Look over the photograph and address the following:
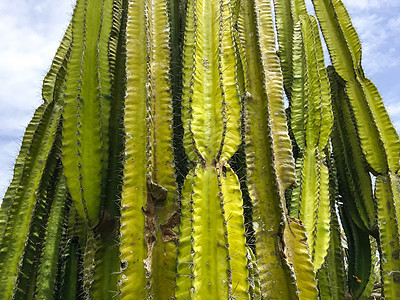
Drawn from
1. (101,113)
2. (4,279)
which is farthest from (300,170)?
(4,279)

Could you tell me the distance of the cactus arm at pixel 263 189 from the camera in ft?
6.03

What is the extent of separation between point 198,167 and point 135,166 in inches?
13.2

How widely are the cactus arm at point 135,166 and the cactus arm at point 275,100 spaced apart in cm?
78

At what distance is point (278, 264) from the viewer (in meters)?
1.87

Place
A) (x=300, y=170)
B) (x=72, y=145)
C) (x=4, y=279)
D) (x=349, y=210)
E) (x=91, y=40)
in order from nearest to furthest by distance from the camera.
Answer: (x=72, y=145)
(x=4, y=279)
(x=91, y=40)
(x=300, y=170)
(x=349, y=210)

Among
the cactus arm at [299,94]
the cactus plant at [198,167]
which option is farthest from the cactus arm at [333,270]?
the cactus arm at [299,94]

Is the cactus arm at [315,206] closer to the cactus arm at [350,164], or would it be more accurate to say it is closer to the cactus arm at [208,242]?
the cactus arm at [350,164]

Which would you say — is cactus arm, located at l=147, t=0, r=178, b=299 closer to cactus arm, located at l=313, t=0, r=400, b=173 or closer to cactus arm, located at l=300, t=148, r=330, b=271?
cactus arm, located at l=300, t=148, r=330, b=271

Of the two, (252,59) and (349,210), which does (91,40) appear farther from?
(349,210)

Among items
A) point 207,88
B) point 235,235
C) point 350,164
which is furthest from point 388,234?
point 207,88

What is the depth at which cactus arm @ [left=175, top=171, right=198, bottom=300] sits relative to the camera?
148cm

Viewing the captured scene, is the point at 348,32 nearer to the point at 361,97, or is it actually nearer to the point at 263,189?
the point at 361,97

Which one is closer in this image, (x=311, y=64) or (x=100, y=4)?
(x=100, y=4)

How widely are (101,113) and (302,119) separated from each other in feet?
4.95
